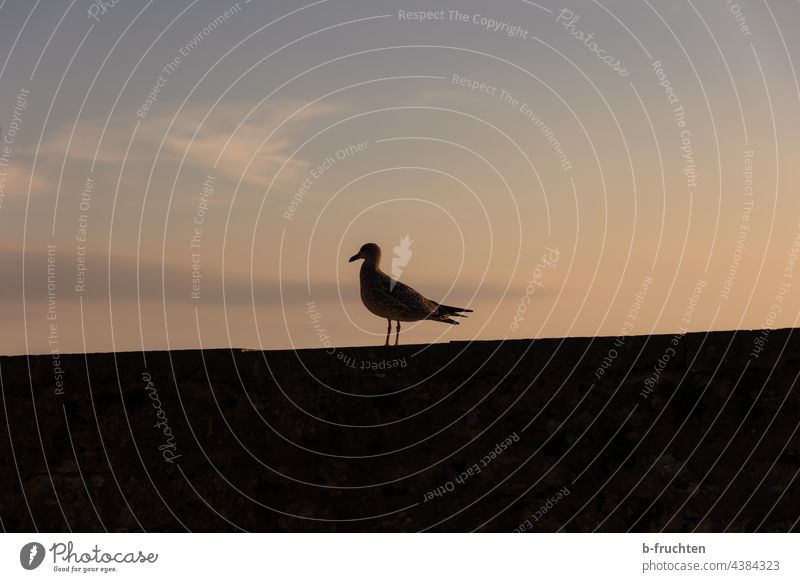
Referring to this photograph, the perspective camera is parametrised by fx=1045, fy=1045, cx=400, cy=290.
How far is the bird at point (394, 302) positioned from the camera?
8.11m

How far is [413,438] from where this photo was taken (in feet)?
20.0

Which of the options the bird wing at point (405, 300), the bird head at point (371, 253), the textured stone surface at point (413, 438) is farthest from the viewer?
the bird head at point (371, 253)

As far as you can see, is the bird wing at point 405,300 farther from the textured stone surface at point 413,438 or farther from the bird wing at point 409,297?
the textured stone surface at point 413,438

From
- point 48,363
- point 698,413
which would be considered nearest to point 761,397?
point 698,413

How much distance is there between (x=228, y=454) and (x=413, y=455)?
3.75ft

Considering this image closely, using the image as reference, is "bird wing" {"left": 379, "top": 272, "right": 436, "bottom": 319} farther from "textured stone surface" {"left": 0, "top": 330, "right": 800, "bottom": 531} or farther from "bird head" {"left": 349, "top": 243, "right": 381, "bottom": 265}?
"textured stone surface" {"left": 0, "top": 330, "right": 800, "bottom": 531}

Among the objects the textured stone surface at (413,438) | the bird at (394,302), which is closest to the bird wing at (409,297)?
the bird at (394,302)

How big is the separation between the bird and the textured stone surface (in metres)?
1.93

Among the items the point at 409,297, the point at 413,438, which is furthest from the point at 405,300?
the point at 413,438

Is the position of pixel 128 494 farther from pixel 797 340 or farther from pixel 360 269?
pixel 797 340

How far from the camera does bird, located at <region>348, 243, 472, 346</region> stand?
8.11m

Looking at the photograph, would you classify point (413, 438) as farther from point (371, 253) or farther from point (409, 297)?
point (371, 253)

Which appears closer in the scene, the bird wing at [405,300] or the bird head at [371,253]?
the bird wing at [405,300]

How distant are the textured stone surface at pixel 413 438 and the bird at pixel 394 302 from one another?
1.93m
